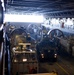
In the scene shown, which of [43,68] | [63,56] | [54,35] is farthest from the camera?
[54,35]

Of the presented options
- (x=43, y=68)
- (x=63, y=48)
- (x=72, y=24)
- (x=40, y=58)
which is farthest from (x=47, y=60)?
(x=72, y=24)

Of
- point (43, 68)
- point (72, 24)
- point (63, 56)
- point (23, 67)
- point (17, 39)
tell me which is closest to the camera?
point (23, 67)

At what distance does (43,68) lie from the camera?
2098cm

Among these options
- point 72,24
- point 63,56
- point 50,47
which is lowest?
point 63,56

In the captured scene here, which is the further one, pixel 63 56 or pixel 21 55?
pixel 63 56

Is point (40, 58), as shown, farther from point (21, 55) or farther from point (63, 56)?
point (21, 55)

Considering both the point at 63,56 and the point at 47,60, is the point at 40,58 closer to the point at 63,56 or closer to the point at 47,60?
the point at 47,60

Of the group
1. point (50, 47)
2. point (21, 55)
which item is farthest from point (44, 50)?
point (21, 55)

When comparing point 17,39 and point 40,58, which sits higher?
point 17,39

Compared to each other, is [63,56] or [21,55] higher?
[21,55]

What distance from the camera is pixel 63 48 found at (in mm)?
29031

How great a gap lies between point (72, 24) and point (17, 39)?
16678mm

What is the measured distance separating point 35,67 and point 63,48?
14.2 meters

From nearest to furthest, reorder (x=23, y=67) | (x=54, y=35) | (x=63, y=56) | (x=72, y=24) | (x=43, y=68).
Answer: (x=23, y=67), (x=43, y=68), (x=63, y=56), (x=54, y=35), (x=72, y=24)
